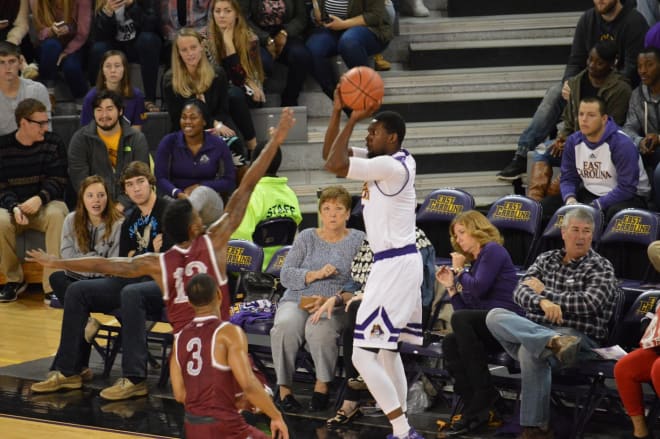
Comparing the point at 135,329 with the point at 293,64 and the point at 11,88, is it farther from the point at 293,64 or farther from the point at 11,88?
the point at 293,64

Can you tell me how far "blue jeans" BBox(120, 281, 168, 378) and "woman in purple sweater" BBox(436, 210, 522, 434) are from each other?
6.46ft

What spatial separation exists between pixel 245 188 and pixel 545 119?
4753mm

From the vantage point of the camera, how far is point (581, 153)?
8820 millimetres

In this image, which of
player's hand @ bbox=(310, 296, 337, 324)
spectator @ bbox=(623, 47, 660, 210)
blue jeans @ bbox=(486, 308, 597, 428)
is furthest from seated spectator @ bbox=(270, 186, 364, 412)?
spectator @ bbox=(623, 47, 660, 210)

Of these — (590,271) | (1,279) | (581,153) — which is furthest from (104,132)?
(590,271)

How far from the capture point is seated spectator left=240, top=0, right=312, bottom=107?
Answer: 1105 cm

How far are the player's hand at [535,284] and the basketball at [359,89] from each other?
143cm

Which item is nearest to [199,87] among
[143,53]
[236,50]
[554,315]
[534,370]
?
[236,50]

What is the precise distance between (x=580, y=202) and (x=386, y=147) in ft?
8.70

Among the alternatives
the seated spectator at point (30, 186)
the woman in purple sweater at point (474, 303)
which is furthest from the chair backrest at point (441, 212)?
the seated spectator at point (30, 186)

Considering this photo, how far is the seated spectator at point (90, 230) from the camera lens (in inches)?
330

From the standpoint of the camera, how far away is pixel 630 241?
8047 millimetres

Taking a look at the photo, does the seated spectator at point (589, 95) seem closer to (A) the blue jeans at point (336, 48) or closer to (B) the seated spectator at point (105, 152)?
(A) the blue jeans at point (336, 48)

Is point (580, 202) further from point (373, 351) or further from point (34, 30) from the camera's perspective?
point (34, 30)
